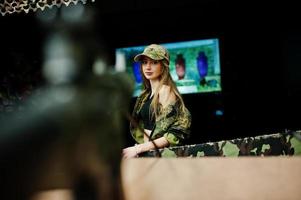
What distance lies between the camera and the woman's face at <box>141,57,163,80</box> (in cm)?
205

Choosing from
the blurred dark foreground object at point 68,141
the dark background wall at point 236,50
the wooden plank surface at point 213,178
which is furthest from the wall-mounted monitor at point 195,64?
the blurred dark foreground object at point 68,141

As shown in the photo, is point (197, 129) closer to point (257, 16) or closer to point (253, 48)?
point (253, 48)

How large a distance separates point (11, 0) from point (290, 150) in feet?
4.89

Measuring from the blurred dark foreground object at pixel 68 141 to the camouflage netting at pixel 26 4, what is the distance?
1.02m

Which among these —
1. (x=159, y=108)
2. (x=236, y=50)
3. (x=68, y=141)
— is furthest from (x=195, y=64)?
(x=68, y=141)

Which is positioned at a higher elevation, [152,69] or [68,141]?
[152,69]

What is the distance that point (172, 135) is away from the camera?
193cm

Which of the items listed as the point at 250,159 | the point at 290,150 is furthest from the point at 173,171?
the point at 290,150

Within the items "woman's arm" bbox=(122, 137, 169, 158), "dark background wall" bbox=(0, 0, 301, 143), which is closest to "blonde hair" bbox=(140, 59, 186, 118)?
"woman's arm" bbox=(122, 137, 169, 158)

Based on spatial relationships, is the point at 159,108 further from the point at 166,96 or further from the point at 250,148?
the point at 250,148

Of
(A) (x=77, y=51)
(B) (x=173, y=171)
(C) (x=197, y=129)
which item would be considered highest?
(A) (x=77, y=51)

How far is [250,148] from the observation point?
1.72m

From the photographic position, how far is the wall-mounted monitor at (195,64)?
13.1ft

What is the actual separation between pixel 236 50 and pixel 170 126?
2220 millimetres
